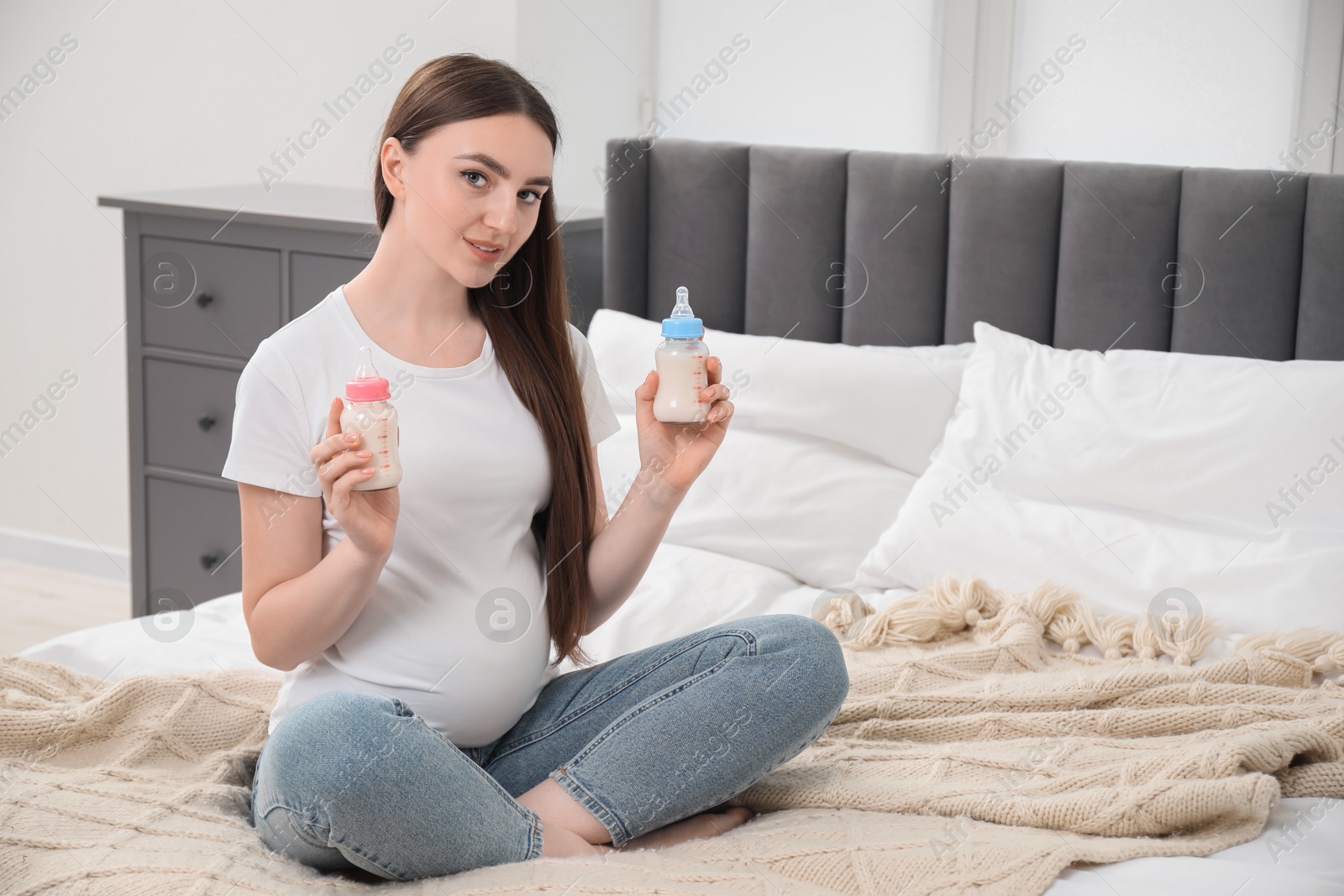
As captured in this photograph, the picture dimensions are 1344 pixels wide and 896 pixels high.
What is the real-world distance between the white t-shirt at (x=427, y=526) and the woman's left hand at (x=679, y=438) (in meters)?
0.13

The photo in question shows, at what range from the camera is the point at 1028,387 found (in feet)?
6.55

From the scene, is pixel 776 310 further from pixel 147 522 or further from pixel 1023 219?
pixel 147 522

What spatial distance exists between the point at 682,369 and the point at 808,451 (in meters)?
0.79

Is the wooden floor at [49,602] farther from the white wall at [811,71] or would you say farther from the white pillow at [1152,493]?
the white pillow at [1152,493]

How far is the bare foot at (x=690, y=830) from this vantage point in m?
1.24

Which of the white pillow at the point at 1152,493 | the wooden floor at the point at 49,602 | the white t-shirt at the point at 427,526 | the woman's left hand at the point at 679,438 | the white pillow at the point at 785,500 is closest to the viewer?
the white t-shirt at the point at 427,526

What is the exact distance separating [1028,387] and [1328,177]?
0.55m

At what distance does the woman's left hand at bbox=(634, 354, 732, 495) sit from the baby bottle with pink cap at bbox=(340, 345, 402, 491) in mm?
321

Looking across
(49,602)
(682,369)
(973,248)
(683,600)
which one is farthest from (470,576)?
(49,602)

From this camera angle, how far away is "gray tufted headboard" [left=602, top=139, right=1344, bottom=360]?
2.00m

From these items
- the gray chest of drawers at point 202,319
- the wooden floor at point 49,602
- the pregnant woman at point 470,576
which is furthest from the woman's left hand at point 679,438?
the wooden floor at point 49,602

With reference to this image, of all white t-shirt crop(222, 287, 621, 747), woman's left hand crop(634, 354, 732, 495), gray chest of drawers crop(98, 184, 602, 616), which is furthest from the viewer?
gray chest of drawers crop(98, 184, 602, 616)

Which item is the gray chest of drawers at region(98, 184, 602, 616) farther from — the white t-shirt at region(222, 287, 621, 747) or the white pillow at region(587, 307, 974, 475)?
the white t-shirt at region(222, 287, 621, 747)

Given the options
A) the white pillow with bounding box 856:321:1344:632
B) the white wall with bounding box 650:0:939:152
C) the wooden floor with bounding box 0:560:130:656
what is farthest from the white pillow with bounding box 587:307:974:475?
the wooden floor with bounding box 0:560:130:656
